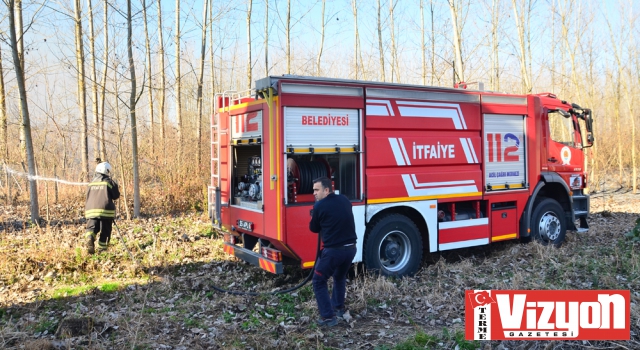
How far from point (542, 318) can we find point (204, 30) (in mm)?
15524

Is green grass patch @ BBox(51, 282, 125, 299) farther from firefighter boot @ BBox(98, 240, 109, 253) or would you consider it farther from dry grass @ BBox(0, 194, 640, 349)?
firefighter boot @ BBox(98, 240, 109, 253)

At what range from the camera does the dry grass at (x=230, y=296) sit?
5023 mm

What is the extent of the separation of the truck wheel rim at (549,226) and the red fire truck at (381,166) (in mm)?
44

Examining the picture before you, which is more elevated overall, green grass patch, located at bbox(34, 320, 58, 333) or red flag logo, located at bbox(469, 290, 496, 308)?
red flag logo, located at bbox(469, 290, 496, 308)

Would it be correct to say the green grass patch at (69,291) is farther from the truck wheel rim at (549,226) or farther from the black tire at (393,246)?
the truck wheel rim at (549,226)

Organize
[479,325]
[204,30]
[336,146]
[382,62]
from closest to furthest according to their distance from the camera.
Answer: [479,325] < [336,146] < [204,30] < [382,62]

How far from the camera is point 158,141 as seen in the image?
1422 centimetres

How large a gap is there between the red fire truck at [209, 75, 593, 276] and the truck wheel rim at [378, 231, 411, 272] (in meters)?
0.02

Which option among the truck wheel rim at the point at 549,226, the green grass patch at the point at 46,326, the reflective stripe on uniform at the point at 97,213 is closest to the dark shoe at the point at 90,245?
the reflective stripe on uniform at the point at 97,213

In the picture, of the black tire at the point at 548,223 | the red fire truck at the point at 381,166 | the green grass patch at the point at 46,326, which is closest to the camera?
the green grass patch at the point at 46,326

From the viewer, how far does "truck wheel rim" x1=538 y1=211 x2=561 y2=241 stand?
9469mm

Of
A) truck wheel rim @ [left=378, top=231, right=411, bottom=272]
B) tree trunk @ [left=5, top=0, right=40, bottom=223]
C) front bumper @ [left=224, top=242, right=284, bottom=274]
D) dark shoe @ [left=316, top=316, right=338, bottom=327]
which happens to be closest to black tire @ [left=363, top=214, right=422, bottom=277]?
truck wheel rim @ [left=378, top=231, right=411, bottom=272]

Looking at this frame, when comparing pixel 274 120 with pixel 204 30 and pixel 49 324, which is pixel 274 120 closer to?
pixel 49 324

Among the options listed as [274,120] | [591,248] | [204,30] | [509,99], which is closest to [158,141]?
[204,30]
